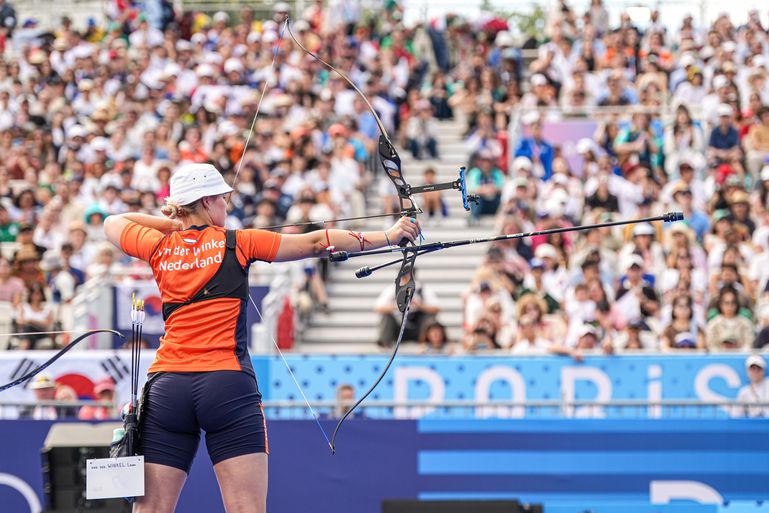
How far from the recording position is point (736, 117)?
53.1ft

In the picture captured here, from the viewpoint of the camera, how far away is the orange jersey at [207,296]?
18.2 ft

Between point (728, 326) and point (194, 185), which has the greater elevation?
point (194, 185)

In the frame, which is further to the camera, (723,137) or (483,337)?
(723,137)

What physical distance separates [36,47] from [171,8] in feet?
8.33

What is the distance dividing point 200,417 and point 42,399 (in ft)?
18.4

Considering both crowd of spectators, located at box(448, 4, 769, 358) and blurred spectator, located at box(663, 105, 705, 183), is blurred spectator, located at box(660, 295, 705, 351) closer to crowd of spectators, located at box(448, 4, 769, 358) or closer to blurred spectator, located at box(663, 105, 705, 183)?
crowd of spectators, located at box(448, 4, 769, 358)

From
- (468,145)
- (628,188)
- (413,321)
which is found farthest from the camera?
(468,145)

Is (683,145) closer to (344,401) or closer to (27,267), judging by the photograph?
(344,401)

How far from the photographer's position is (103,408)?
34.1ft

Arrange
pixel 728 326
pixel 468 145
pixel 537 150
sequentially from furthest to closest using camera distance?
pixel 468 145
pixel 537 150
pixel 728 326

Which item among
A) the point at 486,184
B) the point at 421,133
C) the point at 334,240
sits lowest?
the point at 334,240

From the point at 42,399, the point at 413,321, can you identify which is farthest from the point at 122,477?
the point at 413,321

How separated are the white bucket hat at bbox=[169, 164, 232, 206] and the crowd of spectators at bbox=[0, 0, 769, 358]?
17.3ft

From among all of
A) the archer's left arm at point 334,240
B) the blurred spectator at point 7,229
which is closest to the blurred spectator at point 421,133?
the blurred spectator at point 7,229
